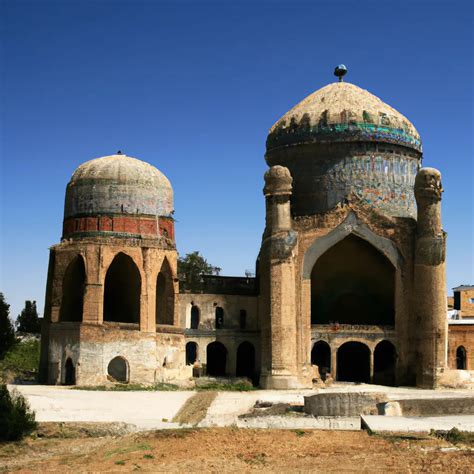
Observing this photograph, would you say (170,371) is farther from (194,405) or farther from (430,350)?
(430,350)

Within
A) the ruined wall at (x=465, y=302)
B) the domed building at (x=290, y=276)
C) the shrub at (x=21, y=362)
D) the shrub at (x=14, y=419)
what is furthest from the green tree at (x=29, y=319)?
the shrub at (x=14, y=419)

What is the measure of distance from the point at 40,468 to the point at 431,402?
43.8 ft

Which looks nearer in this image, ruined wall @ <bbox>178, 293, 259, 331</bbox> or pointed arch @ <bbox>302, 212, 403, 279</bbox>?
pointed arch @ <bbox>302, 212, 403, 279</bbox>

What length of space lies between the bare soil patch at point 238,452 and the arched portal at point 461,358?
870 inches

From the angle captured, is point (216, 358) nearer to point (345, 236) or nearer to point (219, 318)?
point (219, 318)

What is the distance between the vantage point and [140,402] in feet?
106

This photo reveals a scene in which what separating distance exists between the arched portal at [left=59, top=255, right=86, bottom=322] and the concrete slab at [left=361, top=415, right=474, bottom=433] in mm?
15356

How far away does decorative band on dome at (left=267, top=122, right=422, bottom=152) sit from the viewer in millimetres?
42500

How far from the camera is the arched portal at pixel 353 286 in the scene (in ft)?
141

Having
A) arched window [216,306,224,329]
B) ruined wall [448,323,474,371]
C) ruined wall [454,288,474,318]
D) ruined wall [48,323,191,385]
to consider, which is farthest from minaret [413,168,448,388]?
ruined wall [454,288,474,318]

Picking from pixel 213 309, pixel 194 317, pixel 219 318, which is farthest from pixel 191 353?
pixel 213 309

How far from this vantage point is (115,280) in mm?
41406

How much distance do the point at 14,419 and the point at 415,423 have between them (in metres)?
10.9

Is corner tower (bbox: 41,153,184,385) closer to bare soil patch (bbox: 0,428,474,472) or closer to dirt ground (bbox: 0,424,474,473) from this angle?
dirt ground (bbox: 0,424,474,473)
